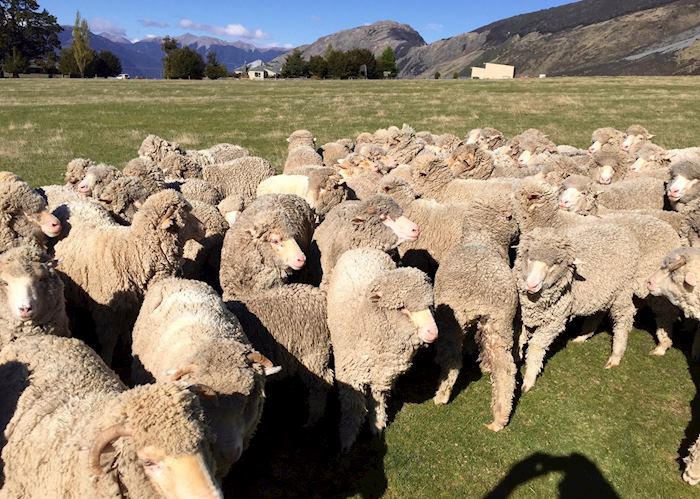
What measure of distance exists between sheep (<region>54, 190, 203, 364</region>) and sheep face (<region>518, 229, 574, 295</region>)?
3.85 meters

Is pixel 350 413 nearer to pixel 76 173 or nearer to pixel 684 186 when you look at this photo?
pixel 76 173

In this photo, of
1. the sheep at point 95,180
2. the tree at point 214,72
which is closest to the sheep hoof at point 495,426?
the sheep at point 95,180

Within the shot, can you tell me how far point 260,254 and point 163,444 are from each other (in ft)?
11.1

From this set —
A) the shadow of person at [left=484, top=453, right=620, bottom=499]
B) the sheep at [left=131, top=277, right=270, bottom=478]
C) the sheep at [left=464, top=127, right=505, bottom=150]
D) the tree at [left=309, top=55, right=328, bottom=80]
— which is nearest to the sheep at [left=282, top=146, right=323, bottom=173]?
the sheep at [left=464, top=127, right=505, bottom=150]

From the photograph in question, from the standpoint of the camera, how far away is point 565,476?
4.62 metres

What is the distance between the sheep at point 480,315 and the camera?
4.88 meters

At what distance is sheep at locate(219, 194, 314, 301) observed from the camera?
5.66 m

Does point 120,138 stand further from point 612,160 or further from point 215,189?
point 612,160

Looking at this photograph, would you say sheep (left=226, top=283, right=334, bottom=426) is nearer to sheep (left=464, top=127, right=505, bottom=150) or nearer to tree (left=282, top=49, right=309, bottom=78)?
sheep (left=464, top=127, right=505, bottom=150)

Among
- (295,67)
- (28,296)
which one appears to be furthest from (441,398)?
(295,67)

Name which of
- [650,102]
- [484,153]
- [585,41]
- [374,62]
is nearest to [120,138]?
[484,153]

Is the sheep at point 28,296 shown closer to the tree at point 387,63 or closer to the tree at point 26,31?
the tree at point 387,63

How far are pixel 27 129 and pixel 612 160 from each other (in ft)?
79.2

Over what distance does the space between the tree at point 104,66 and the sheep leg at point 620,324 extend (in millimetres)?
103448
